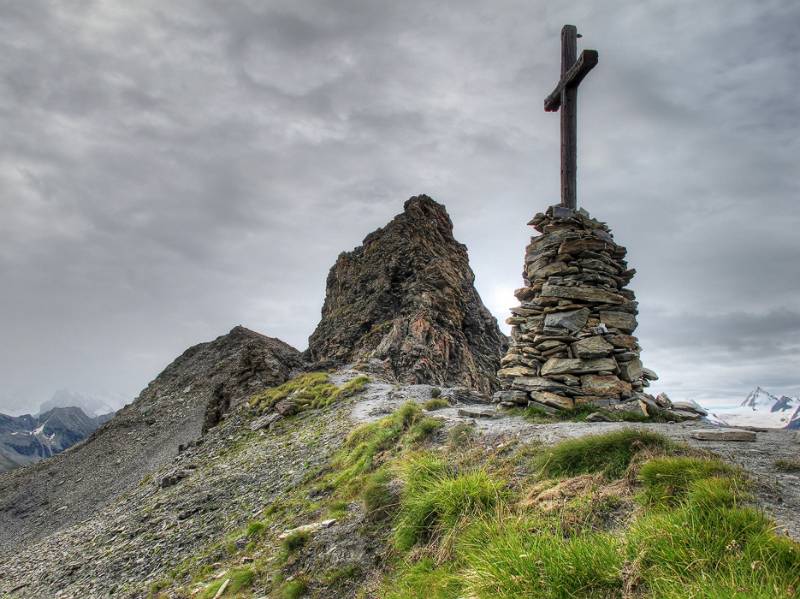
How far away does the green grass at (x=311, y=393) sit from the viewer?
2467cm

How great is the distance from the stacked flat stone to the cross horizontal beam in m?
3.48

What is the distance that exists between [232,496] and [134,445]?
51.5 meters

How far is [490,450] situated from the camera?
324 inches

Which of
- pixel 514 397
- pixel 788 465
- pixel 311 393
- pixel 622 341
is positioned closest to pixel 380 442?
pixel 514 397

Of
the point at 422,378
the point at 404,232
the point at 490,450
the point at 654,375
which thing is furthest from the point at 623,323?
the point at 404,232

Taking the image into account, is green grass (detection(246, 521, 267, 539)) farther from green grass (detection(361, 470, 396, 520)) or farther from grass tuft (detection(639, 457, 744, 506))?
grass tuft (detection(639, 457, 744, 506))

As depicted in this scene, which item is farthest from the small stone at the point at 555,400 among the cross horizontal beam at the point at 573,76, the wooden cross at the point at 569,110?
the cross horizontal beam at the point at 573,76

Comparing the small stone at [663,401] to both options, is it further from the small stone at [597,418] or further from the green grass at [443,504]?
the green grass at [443,504]

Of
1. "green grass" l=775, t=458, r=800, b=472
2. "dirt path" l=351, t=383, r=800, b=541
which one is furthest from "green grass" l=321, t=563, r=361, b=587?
"green grass" l=775, t=458, r=800, b=472

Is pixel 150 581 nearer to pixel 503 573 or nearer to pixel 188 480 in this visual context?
pixel 188 480

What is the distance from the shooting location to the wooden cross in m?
12.4

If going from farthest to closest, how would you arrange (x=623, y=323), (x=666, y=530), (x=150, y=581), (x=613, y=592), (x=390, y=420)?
(x=390, y=420), (x=623, y=323), (x=150, y=581), (x=666, y=530), (x=613, y=592)

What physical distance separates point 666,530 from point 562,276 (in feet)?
29.9

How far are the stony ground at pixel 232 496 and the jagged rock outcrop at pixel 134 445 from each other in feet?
30.3
